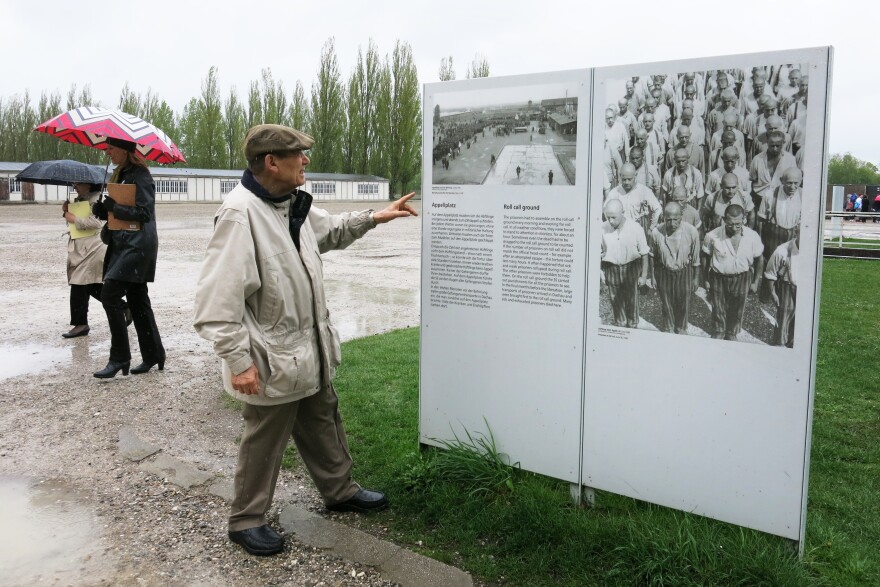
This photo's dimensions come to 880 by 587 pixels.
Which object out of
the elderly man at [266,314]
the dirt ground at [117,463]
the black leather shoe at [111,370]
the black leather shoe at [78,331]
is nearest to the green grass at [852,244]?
the dirt ground at [117,463]

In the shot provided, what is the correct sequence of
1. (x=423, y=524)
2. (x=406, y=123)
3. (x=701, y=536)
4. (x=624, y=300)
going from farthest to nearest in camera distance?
(x=406, y=123) → (x=423, y=524) → (x=624, y=300) → (x=701, y=536)

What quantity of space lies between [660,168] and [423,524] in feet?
6.46

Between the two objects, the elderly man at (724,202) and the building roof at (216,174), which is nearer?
the elderly man at (724,202)

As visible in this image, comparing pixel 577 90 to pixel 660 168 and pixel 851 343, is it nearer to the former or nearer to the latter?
pixel 660 168

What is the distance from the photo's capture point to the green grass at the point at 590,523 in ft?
10.5

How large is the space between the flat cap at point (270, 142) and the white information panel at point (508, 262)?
810 mm

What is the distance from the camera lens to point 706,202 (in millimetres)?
3281

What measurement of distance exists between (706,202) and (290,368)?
6.14 ft

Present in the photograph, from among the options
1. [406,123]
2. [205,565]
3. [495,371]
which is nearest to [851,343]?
[495,371]

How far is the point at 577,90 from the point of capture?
359 cm

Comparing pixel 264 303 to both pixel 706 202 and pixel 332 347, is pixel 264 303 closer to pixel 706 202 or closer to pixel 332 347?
pixel 332 347

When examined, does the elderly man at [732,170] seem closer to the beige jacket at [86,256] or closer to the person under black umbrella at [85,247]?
the person under black umbrella at [85,247]

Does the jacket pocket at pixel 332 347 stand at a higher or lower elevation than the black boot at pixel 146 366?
higher

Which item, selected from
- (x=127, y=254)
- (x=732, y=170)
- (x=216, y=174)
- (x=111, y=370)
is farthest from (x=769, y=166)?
(x=216, y=174)
